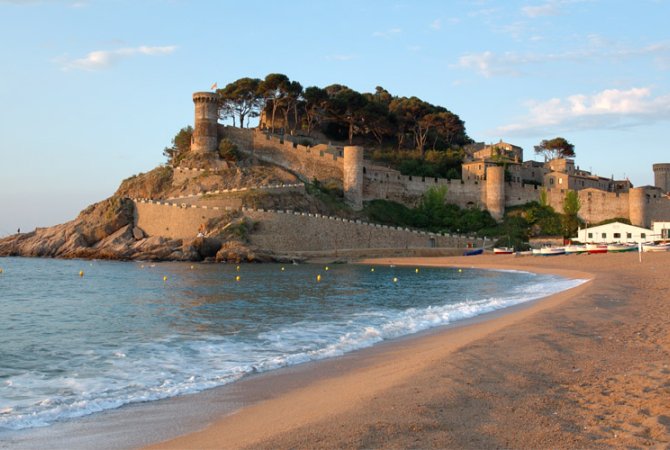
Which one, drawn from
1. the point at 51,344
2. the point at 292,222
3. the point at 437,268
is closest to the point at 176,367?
the point at 51,344

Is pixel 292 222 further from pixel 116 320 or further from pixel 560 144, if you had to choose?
pixel 560 144

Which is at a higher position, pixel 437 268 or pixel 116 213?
pixel 116 213

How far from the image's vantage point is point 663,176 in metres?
65.8

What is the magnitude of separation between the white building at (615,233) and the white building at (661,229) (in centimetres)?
41

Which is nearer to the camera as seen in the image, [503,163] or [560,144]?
[503,163]

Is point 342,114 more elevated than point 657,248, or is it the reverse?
point 342,114

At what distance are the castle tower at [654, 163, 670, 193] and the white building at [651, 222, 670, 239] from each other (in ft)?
58.7

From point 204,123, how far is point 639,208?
38.5 metres

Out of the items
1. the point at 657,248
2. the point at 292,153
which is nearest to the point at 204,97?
the point at 292,153

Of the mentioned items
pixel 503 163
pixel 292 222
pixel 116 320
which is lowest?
pixel 116 320

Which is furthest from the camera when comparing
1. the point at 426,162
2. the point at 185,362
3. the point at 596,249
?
the point at 426,162

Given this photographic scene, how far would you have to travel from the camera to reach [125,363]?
11078 mm

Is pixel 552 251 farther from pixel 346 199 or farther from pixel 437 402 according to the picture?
pixel 437 402

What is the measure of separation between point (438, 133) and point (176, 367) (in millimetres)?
60227
